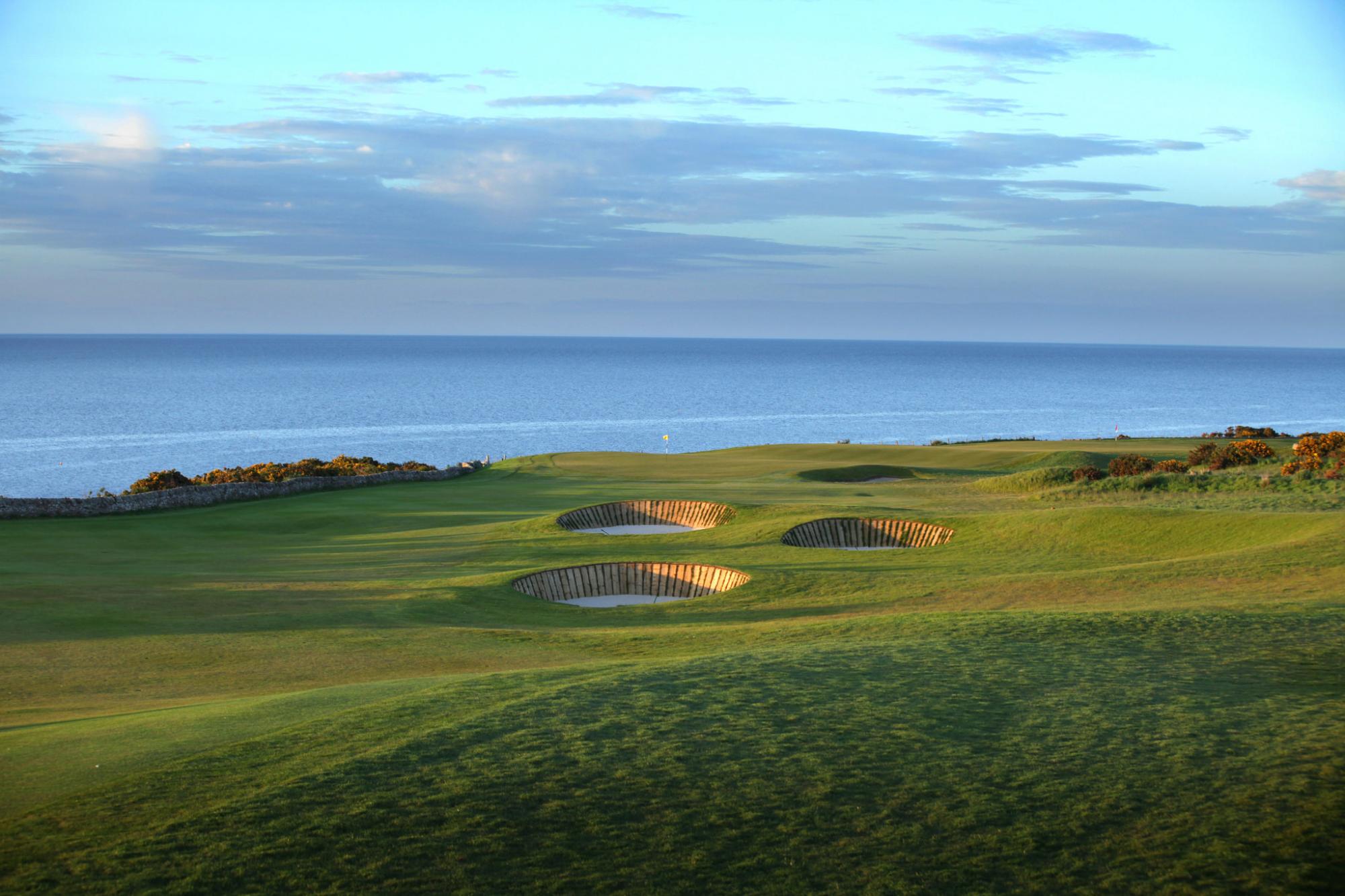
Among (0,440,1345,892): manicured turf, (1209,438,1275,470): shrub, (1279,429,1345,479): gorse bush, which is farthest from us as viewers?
(1209,438,1275,470): shrub

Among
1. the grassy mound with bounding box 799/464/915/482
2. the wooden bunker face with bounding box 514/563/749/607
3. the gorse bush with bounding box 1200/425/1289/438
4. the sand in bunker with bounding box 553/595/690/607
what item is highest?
the gorse bush with bounding box 1200/425/1289/438

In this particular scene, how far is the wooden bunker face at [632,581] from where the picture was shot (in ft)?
59.1

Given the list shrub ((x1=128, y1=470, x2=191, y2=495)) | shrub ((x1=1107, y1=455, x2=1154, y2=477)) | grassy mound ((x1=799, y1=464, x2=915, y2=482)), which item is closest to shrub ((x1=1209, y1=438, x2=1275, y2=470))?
shrub ((x1=1107, y1=455, x2=1154, y2=477))

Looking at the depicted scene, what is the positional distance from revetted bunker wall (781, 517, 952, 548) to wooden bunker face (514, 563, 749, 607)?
12.3 feet

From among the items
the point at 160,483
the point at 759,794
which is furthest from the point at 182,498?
the point at 759,794

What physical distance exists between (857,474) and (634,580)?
2134 cm

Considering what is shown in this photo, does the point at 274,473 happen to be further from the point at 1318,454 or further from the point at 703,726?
the point at 1318,454

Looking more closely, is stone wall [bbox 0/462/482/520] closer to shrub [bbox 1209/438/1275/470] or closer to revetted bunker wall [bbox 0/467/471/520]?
revetted bunker wall [bbox 0/467/471/520]

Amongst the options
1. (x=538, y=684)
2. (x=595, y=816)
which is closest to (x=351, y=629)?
(x=538, y=684)

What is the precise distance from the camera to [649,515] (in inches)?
1022

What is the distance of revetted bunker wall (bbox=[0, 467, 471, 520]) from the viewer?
25031mm

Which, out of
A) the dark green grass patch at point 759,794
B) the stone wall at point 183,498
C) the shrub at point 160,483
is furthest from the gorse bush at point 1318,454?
the shrub at point 160,483

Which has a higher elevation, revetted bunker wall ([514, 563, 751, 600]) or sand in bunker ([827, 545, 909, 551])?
sand in bunker ([827, 545, 909, 551])

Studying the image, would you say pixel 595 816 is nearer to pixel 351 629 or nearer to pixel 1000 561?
pixel 351 629
